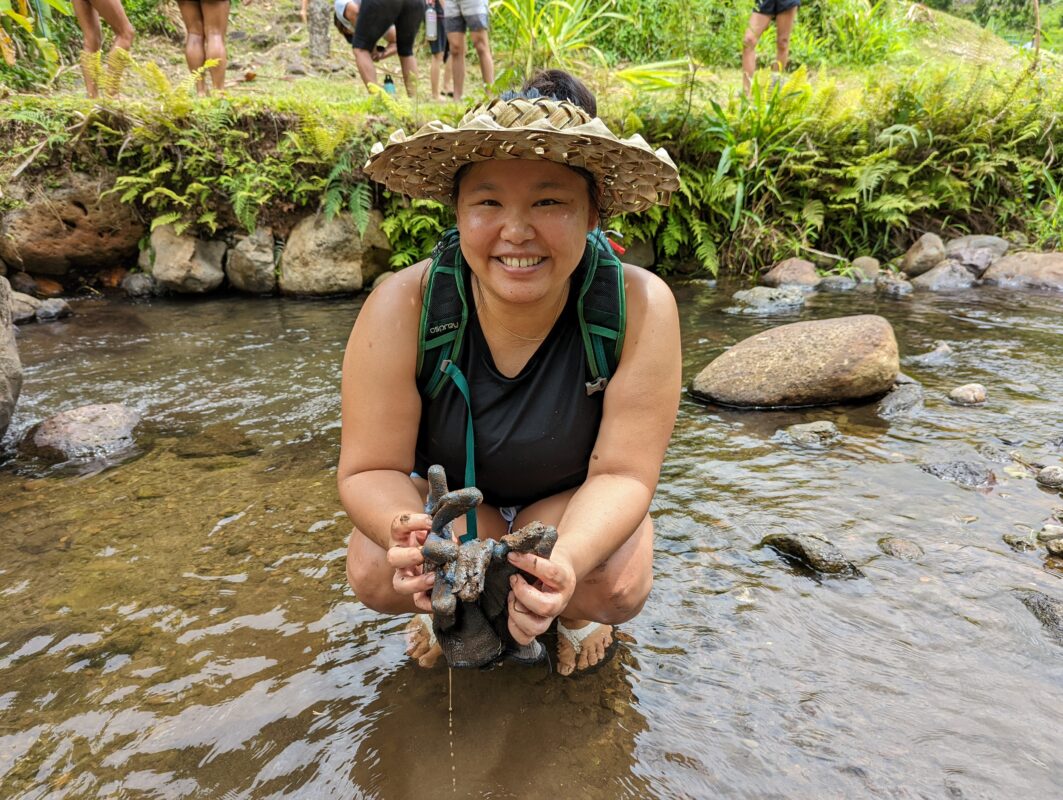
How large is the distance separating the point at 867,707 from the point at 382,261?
7.18 metres

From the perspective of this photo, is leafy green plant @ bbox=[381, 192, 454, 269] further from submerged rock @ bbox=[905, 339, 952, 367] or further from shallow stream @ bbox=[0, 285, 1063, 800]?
submerged rock @ bbox=[905, 339, 952, 367]

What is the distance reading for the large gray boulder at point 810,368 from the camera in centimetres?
431

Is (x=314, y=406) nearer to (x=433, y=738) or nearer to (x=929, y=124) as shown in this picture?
(x=433, y=738)

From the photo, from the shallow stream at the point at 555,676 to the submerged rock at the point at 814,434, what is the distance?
0.33ft

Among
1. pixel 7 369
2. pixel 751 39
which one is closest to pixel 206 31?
pixel 7 369

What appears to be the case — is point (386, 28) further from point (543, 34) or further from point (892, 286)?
point (892, 286)

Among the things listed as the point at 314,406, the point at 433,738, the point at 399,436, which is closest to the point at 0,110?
the point at 314,406

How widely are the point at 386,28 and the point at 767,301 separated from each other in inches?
232

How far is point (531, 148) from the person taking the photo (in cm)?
170

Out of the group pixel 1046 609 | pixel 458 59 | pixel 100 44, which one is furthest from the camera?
pixel 458 59

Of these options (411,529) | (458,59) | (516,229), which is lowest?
(411,529)

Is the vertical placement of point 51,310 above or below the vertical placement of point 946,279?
above

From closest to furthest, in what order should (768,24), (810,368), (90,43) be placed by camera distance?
(810,368) → (90,43) → (768,24)

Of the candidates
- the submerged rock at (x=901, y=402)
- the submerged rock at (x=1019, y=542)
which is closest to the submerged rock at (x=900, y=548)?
the submerged rock at (x=1019, y=542)
